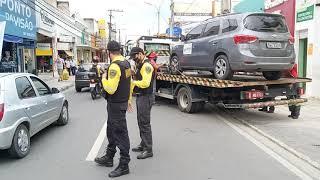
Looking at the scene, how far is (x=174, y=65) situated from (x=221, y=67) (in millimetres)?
3311

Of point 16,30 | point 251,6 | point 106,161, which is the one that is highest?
point 251,6

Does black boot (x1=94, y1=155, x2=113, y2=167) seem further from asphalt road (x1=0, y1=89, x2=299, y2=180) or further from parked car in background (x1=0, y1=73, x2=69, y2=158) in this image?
parked car in background (x1=0, y1=73, x2=69, y2=158)

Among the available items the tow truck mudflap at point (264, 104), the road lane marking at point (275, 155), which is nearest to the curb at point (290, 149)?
the road lane marking at point (275, 155)

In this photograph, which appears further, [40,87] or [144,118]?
[40,87]

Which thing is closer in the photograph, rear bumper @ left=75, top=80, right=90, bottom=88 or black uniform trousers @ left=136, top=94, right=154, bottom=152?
black uniform trousers @ left=136, top=94, right=154, bottom=152

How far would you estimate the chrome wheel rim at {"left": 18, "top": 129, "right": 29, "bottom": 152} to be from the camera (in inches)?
270

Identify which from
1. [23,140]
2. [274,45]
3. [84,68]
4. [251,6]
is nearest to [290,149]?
[274,45]

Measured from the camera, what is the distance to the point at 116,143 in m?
5.98

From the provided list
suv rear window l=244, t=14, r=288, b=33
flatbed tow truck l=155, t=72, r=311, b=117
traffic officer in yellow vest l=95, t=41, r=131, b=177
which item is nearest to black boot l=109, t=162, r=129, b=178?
traffic officer in yellow vest l=95, t=41, r=131, b=177

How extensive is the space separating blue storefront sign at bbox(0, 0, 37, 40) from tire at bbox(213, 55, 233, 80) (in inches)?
474

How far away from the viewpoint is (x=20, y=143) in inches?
270

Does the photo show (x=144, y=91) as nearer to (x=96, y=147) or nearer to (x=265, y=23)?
(x=96, y=147)

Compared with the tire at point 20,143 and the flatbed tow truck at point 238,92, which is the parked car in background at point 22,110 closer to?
the tire at point 20,143

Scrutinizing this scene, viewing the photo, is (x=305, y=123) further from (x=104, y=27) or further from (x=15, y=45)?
(x=104, y=27)
